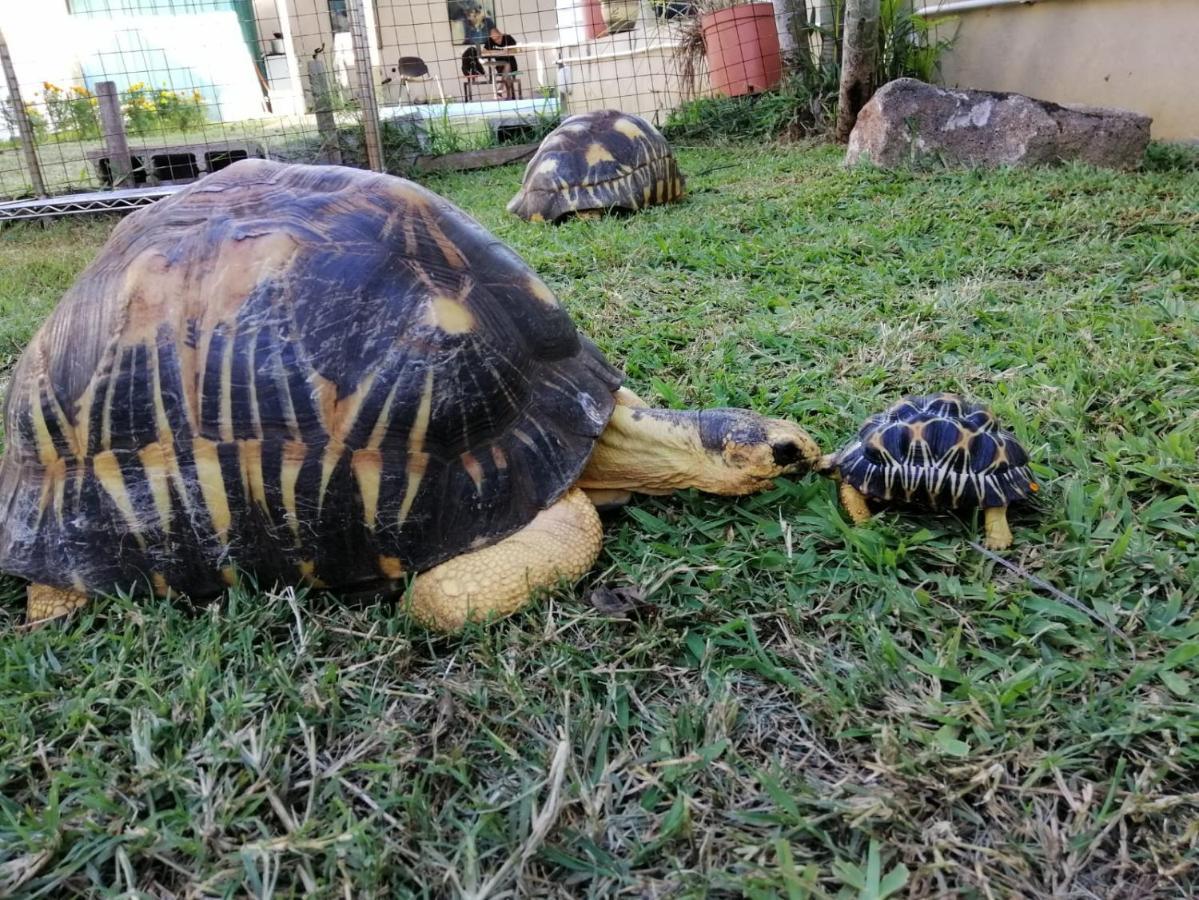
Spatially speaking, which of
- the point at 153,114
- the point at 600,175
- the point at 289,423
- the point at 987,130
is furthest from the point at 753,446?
the point at 153,114

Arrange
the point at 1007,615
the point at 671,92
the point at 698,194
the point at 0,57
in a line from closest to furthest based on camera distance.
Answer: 1. the point at 1007,615
2. the point at 698,194
3. the point at 0,57
4. the point at 671,92

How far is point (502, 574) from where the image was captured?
1599mm

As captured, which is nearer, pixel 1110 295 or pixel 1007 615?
pixel 1007 615

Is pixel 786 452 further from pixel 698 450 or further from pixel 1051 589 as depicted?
pixel 1051 589

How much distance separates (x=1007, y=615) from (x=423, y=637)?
1.10 meters

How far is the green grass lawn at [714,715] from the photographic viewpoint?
44.1 inches

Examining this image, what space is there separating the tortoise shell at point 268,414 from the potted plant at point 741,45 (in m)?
7.09

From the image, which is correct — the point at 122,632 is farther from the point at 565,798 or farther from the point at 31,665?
the point at 565,798

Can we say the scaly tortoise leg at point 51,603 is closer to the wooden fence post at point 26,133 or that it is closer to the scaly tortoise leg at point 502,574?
the scaly tortoise leg at point 502,574

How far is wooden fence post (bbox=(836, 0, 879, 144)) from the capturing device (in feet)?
19.4

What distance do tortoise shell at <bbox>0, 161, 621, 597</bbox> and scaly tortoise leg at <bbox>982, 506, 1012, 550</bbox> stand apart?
873 mm

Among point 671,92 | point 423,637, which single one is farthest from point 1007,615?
point 671,92

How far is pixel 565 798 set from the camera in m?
1.20

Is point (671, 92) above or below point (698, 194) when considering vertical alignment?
above
